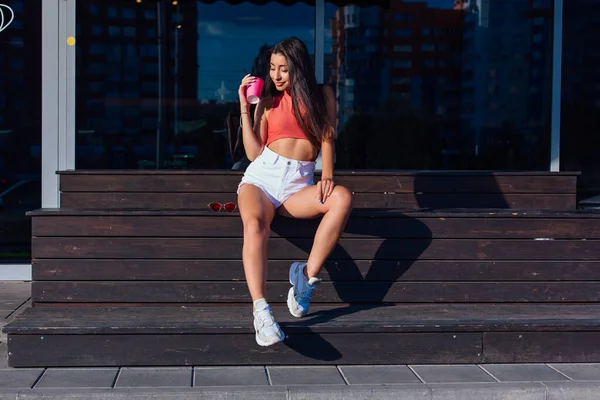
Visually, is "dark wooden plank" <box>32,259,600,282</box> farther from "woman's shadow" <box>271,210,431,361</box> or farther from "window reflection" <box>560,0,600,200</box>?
"window reflection" <box>560,0,600,200</box>

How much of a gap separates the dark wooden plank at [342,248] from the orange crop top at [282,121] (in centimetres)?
57

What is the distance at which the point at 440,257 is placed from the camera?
15.7 feet

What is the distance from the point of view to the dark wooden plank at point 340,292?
4676mm

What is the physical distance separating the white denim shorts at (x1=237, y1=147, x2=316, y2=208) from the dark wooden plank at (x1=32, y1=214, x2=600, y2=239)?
0.16 metres

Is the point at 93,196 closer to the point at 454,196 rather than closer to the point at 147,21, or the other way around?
Answer: the point at 147,21

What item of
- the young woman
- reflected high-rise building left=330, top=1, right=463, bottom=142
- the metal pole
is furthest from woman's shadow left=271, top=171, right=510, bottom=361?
reflected high-rise building left=330, top=1, right=463, bottom=142

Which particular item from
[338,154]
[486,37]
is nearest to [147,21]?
[338,154]

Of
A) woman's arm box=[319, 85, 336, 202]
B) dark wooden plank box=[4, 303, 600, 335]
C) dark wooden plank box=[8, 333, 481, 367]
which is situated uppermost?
woman's arm box=[319, 85, 336, 202]

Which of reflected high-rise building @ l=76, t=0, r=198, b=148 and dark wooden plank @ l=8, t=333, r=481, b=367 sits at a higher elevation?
reflected high-rise building @ l=76, t=0, r=198, b=148

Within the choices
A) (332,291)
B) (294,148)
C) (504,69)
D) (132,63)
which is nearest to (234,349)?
(332,291)

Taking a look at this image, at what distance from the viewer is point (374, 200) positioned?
5766 mm

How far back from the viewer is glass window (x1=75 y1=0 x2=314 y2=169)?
6.75 metres

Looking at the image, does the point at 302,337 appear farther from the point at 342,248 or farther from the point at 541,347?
the point at 541,347

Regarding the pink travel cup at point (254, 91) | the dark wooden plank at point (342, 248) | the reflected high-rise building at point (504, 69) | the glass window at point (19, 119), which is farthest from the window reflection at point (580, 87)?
the glass window at point (19, 119)
